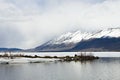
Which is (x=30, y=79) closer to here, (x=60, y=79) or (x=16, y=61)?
(x=60, y=79)

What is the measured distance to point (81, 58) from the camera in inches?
4373

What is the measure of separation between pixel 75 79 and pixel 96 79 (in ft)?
9.87

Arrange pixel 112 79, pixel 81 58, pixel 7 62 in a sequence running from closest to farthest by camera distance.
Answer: pixel 112 79 → pixel 7 62 → pixel 81 58

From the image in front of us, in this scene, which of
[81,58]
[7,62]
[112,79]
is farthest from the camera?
[81,58]

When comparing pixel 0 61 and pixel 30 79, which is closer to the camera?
pixel 30 79

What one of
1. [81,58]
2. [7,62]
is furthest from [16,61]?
A: [81,58]

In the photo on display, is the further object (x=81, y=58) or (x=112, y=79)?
(x=81, y=58)

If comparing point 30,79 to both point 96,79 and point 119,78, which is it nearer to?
point 96,79

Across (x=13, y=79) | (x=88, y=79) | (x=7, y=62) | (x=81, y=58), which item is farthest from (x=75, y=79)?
(x=81, y=58)

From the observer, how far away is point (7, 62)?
8362cm

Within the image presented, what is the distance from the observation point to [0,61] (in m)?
85.5

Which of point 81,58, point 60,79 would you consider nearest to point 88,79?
point 60,79

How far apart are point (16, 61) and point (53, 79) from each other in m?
43.4

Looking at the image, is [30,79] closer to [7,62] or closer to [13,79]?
[13,79]
